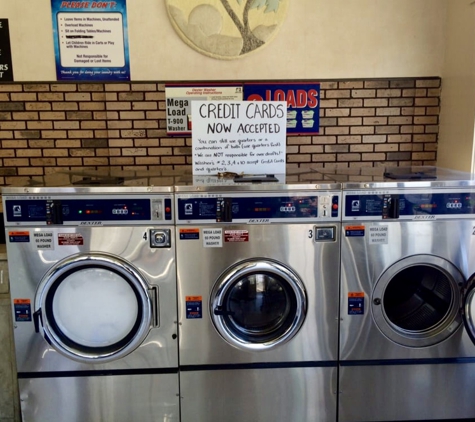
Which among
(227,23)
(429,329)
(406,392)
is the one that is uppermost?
(227,23)

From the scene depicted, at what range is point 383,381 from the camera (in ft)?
7.61

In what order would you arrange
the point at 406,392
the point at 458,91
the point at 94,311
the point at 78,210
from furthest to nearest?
the point at 458,91
the point at 406,392
the point at 94,311
the point at 78,210

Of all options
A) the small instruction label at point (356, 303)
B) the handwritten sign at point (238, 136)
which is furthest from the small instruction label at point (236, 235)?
the small instruction label at point (356, 303)

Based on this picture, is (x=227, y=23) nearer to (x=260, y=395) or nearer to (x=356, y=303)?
(x=356, y=303)

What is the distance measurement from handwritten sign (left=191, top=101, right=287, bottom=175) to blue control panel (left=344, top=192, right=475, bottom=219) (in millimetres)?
494

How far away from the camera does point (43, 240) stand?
2.13 metres

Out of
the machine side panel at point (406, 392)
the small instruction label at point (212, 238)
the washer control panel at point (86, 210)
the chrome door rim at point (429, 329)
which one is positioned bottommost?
the machine side panel at point (406, 392)

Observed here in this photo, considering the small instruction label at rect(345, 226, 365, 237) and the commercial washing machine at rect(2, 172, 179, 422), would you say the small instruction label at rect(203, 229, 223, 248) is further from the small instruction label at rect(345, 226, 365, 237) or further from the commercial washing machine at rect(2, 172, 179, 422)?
the small instruction label at rect(345, 226, 365, 237)

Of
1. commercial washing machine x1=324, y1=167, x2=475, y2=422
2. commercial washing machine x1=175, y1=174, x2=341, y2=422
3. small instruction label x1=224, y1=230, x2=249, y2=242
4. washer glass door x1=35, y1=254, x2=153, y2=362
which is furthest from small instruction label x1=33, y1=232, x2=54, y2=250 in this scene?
commercial washing machine x1=324, y1=167, x2=475, y2=422

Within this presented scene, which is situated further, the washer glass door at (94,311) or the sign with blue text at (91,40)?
the sign with blue text at (91,40)

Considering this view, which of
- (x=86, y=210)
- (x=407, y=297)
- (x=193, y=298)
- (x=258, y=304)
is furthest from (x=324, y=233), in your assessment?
(x=86, y=210)

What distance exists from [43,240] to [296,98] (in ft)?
6.07

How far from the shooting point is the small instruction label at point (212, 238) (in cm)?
217

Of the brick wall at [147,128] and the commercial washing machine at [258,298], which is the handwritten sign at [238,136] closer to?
the commercial washing machine at [258,298]
